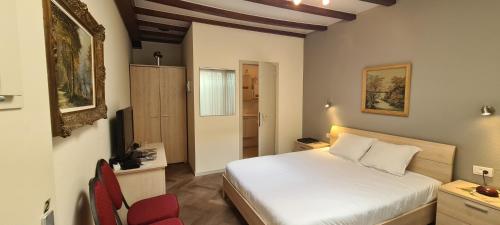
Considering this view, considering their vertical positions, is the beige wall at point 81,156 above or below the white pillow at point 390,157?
above

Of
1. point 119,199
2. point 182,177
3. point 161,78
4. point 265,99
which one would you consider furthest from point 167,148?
point 119,199

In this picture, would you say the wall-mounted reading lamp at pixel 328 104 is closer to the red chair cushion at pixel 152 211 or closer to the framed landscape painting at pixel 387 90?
the framed landscape painting at pixel 387 90

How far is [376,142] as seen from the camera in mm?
3047

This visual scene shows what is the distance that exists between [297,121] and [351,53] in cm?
180

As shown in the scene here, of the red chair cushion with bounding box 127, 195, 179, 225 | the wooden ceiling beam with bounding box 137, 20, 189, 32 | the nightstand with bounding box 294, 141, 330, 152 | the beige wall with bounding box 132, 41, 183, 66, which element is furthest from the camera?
the beige wall with bounding box 132, 41, 183, 66

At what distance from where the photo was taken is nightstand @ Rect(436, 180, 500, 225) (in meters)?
1.87

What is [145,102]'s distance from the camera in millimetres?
4309

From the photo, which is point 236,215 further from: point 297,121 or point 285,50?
point 285,50

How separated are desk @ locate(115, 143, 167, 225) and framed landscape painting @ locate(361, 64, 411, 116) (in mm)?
2972

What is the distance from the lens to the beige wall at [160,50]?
5180 millimetres

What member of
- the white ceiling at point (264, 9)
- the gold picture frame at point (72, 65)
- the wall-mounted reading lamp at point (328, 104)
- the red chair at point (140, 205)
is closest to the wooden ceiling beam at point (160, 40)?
the white ceiling at point (264, 9)

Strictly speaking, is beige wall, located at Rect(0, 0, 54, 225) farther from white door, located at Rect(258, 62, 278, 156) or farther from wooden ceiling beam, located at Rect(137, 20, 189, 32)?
white door, located at Rect(258, 62, 278, 156)

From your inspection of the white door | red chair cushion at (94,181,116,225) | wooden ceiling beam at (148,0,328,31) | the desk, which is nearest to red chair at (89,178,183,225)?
red chair cushion at (94,181,116,225)

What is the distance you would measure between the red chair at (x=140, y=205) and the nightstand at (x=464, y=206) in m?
2.54
